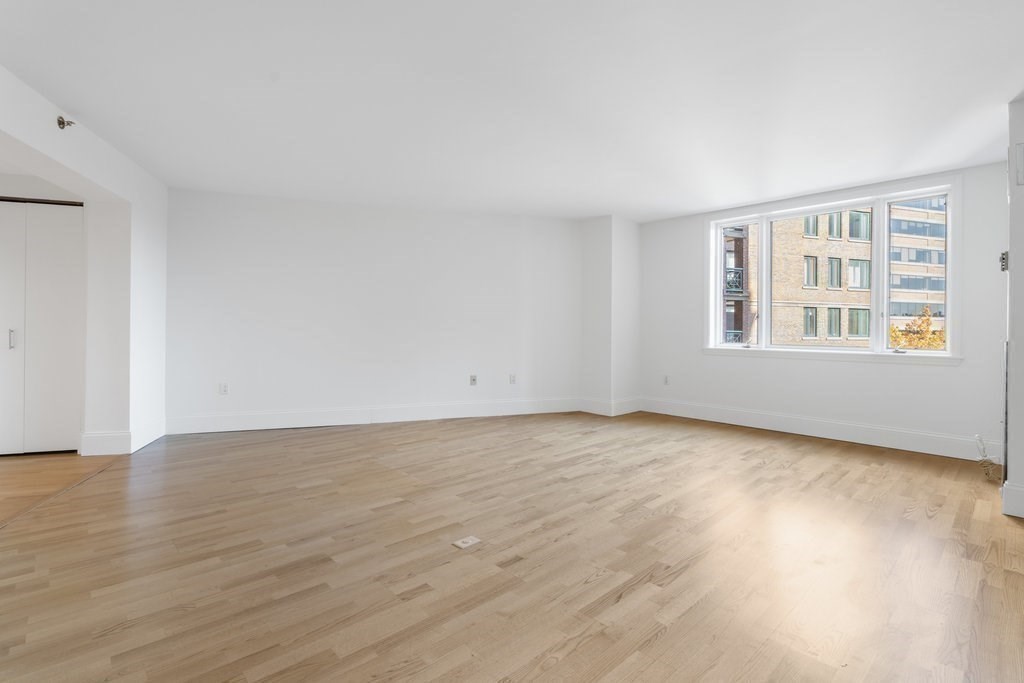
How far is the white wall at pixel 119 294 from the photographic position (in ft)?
13.4

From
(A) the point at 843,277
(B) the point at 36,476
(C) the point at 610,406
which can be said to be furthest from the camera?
(C) the point at 610,406

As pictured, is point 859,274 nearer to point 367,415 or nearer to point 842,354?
point 842,354

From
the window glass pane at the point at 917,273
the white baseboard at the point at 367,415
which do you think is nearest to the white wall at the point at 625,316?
the white baseboard at the point at 367,415

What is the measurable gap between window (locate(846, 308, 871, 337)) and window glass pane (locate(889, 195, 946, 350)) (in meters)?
0.20

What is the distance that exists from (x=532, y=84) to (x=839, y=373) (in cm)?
448

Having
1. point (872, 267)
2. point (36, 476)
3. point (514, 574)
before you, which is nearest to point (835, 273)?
point (872, 267)

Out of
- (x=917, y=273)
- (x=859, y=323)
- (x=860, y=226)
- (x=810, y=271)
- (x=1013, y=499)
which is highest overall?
(x=860, y=226)

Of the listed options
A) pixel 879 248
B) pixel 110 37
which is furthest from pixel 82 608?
pixel 879 248

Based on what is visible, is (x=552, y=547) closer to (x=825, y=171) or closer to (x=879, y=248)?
(x=825, y=171)

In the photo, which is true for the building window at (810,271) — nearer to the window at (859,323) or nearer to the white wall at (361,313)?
the window at (859,323)

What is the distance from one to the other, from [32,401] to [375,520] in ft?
12.9

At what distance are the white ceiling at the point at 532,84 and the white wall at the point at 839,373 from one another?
3.23 feet

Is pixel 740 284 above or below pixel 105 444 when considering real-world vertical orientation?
above

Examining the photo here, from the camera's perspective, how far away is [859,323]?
5.27 meters
